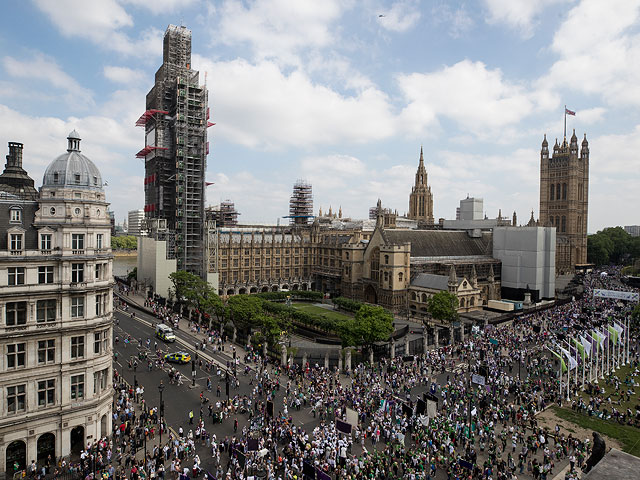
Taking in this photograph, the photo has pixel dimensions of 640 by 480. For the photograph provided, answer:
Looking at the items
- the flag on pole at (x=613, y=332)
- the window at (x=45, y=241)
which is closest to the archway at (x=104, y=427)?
the window at (x=45, y=241)

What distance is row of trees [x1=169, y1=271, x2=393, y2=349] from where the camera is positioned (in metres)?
49.8

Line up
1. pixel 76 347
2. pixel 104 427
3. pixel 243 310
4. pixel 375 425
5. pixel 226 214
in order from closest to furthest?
pixel 76 347, pixel 104 427, pixel 375 425, pixel 243 310, pixel 226 214

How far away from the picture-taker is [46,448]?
2894 cm

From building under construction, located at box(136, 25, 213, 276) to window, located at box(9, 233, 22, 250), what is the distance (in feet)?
194

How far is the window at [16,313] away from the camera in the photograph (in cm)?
2797

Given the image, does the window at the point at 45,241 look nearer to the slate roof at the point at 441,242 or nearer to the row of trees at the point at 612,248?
the slate roof at the point at 441,242

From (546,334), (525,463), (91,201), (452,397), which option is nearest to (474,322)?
(546,334)

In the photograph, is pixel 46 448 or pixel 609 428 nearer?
pixel 46 448

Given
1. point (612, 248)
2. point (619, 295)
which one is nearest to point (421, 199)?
point (612, 248)

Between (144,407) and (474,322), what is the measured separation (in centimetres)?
5148

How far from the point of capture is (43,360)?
A: 29000 mm

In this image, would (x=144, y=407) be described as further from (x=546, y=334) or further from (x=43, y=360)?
(x=546, y=334)

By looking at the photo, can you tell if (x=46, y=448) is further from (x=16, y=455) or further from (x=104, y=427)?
(x=104, y=427)

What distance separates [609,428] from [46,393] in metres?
43.4
